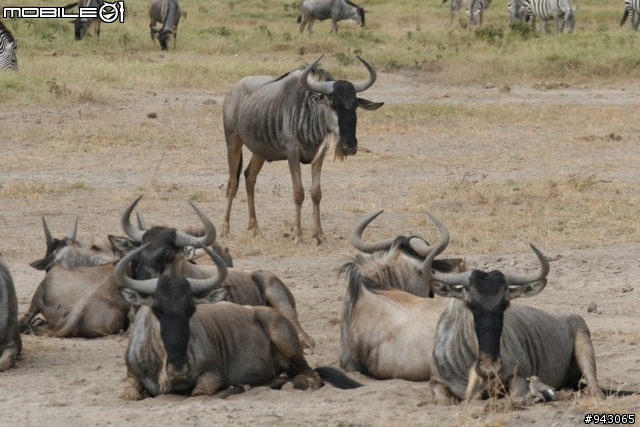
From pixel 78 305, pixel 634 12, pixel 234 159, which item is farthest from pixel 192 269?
pixel 634 12

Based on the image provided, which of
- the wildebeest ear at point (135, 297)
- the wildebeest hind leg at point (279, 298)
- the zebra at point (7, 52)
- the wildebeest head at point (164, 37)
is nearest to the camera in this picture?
the wildebeest ear at point (135, 297)

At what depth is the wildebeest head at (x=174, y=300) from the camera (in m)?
5.91

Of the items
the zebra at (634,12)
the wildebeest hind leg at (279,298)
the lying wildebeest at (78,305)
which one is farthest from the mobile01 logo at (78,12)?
the wildebeest hind leg at (279,298)

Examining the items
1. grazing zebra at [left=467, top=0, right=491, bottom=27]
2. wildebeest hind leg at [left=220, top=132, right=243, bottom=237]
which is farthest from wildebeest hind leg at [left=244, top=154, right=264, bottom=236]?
grazing zebra at [left=467, top=0, right=491, bottom=27]

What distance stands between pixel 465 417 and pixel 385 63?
1836 cm

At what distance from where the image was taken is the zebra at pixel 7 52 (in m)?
21.2

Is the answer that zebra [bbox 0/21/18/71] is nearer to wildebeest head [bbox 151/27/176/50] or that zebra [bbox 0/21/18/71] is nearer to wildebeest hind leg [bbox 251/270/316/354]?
wildebeest head [bbox 151/27/176/50]

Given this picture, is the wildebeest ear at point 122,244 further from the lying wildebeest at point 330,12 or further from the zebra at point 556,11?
the lying wildebeest at point 330,12

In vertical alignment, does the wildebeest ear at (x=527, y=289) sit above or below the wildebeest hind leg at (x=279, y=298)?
above

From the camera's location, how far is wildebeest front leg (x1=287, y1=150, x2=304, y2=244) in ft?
35.6

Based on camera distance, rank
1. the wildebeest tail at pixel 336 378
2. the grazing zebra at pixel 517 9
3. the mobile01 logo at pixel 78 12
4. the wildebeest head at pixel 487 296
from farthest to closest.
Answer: the grazing zebra at pixel 517 9 → the mobile01 logo at pixel 78 12 → the wildebeest tail at pixel 336 378 → the wildebeest head at pixel 487 296

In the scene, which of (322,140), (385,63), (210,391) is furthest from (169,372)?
(385,63)

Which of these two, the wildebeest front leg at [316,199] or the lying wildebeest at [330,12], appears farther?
the lying wildebeest at [330,12]

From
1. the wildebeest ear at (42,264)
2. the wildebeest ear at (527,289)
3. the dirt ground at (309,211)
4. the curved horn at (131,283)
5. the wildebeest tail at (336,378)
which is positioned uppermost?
the wildebeest ear at (527,289)
